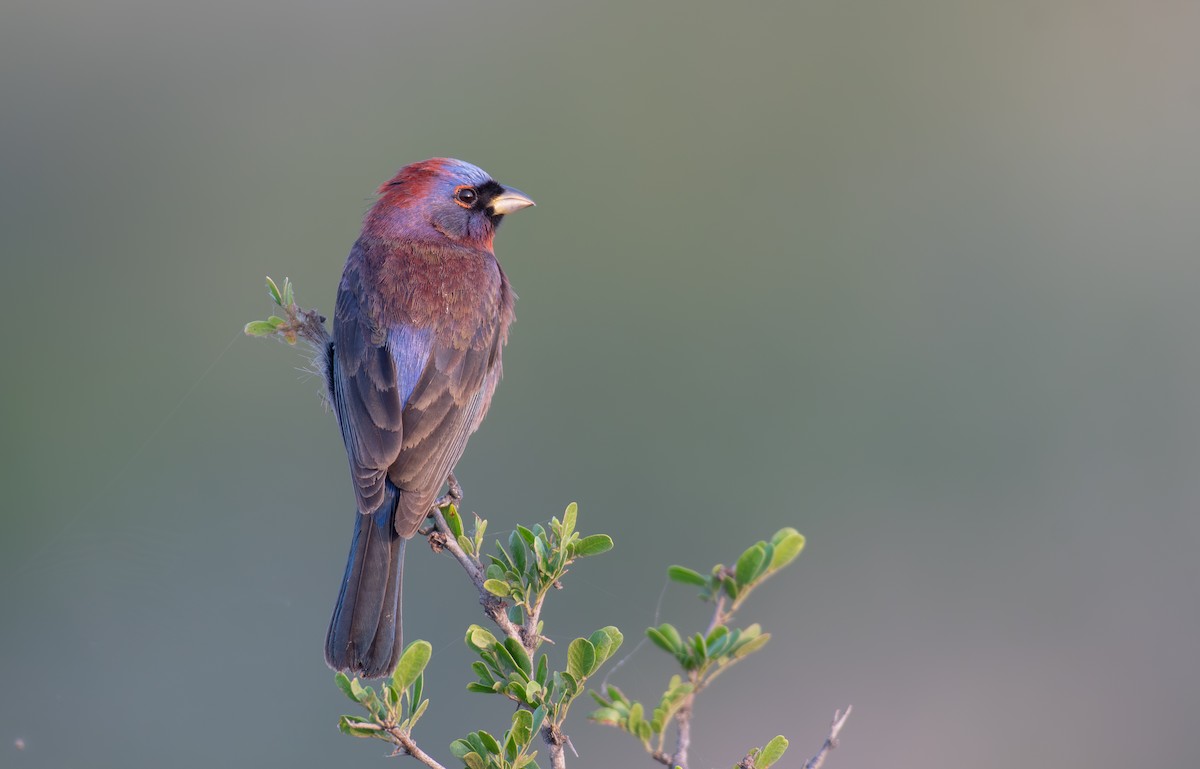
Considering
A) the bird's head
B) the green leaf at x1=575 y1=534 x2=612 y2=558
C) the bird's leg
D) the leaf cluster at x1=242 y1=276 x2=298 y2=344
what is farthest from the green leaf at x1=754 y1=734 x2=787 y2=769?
the bird's head

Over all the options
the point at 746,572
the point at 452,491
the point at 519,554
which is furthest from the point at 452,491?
the point at 746,572

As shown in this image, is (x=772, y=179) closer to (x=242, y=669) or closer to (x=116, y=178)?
(x=116, y=178)

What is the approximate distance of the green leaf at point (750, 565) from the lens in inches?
83.7

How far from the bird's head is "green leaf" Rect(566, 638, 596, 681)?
106 inches

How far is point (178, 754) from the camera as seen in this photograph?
5770mm

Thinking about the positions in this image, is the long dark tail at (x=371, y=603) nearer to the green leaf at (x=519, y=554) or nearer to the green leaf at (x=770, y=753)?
the green leaf at (x=519, y=554)

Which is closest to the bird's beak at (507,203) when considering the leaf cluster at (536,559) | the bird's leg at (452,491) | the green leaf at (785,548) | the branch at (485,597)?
the bird's leg at (452,491)

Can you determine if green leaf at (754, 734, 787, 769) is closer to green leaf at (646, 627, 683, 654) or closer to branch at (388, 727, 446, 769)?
green leaf at (646, 627, 683, 654)

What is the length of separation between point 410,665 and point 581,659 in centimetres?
35

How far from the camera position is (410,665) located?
95.0 inches

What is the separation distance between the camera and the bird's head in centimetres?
484

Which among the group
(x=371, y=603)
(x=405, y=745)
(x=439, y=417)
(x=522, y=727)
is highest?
(x=439, y=417)

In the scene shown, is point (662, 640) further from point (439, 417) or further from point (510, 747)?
point (439, 417)

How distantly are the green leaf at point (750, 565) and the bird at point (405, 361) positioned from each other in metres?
1.72
